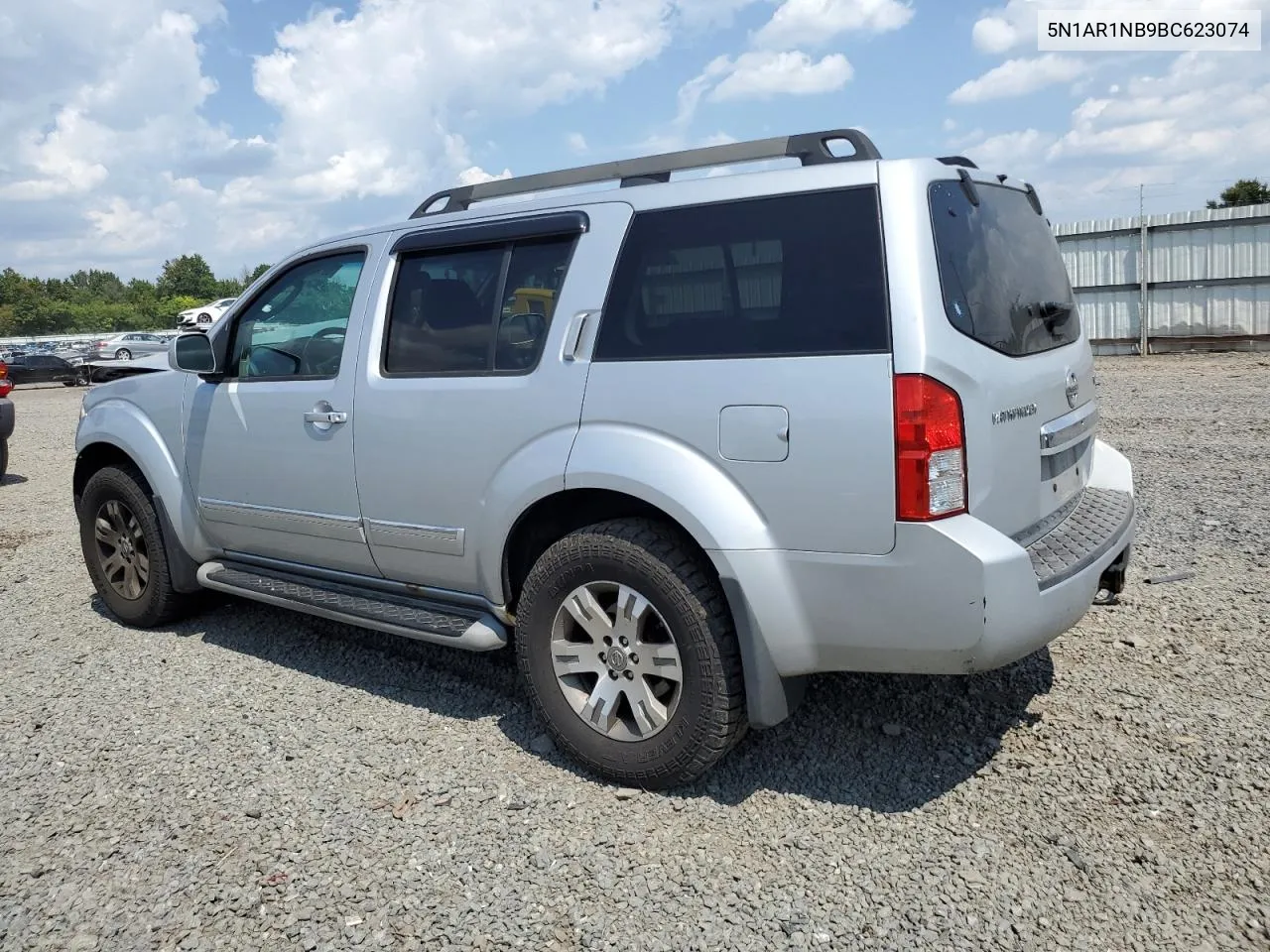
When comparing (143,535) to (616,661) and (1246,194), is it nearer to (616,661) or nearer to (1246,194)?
(616,661)

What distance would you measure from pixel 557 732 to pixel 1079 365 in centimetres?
230

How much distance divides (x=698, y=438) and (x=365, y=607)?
177 cm

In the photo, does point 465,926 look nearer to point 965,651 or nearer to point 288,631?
point 965,651

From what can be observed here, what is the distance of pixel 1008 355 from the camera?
2992mm

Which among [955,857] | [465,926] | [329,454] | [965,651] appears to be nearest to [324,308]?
[329,454]

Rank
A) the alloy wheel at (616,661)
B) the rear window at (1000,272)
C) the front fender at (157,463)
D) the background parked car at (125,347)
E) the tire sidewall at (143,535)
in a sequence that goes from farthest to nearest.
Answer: the background parked car at (125,347) < the tire sidewall at (143,535) < the front fender at (157,463) < the alloy wheel at (616,661) < the rear window at (1000,272)

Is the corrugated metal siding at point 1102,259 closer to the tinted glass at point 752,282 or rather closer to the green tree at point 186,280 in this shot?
the tinted glass at point 752,282

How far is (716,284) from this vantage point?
10.3 ft

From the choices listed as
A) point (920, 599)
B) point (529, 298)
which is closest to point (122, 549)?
point (529, 298)

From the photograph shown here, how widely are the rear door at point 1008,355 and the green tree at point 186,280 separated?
315ft

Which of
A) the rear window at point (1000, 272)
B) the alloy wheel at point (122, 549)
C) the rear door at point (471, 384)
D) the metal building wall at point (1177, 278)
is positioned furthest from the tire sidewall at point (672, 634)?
the metal building wall at point (1177, 278)

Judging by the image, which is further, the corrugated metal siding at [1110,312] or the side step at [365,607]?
the corrugated metal siding at [1110,312]

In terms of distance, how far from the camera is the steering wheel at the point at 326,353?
164 inches

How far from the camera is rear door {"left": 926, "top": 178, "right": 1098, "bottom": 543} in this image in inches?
110
